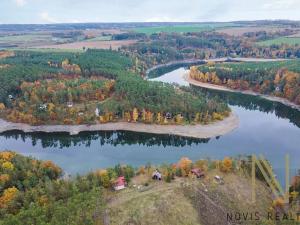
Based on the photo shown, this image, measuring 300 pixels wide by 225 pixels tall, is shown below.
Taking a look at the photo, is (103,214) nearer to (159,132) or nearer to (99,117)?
(159,132)

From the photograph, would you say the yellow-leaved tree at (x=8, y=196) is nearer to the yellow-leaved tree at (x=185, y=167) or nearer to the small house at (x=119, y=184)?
the small house at (x=119, y=184)

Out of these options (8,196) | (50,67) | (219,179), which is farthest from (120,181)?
(50,67)

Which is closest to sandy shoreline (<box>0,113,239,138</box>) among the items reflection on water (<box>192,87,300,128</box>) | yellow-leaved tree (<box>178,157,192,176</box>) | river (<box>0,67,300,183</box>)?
river (<box>0,67,300,183</box>)

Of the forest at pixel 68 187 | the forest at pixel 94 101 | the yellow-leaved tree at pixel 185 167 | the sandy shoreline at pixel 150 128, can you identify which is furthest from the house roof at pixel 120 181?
the forest at pixel 94 101

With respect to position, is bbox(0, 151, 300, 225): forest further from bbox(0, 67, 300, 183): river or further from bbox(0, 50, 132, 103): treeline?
bbox(0, 50, 132, 103): treeline

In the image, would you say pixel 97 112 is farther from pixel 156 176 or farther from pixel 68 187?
pixel 68 187

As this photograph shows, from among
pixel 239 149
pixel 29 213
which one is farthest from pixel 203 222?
pixel 239 149
